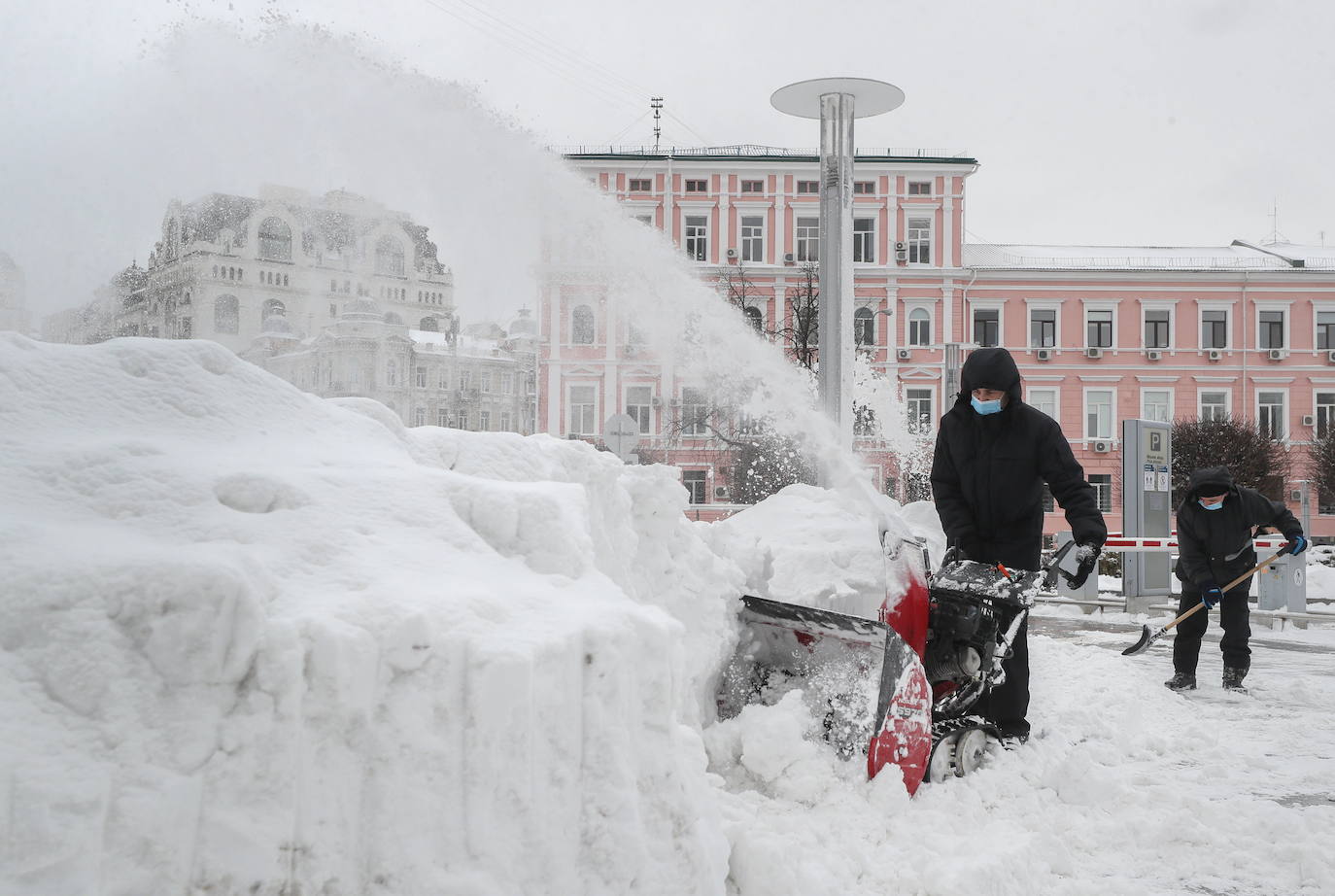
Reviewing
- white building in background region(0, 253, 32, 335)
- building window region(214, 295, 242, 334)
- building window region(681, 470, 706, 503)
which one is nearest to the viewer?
white building in background region(0, 253, 32, 335)

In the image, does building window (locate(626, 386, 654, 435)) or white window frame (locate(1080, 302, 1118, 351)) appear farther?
white window frame (locate(1080, 302, 1118, 351))

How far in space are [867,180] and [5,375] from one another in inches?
1540

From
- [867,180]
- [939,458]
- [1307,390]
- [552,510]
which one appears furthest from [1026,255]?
[552,510]

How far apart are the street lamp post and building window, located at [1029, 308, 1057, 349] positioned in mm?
30225

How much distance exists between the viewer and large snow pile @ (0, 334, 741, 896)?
182cm

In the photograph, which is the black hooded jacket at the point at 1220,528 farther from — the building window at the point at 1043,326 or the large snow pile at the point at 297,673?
A: the building window at the point at 1043,326

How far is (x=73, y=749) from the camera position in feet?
5.79

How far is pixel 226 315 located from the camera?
1702 centimetres

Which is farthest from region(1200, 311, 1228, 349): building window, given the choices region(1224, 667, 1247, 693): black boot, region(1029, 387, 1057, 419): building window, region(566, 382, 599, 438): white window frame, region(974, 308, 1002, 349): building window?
region(1224, 667, 1247, 693): black boot

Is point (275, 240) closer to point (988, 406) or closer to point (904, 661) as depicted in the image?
point (988, 406)

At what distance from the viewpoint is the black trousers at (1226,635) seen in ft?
22.6

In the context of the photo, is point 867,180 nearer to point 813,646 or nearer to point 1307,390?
point 1307,390

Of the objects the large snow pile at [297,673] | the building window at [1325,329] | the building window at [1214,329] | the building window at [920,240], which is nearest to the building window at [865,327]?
the building window at [920,240]

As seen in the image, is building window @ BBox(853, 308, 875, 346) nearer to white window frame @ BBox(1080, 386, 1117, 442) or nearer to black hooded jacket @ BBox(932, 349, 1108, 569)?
white window frame @ BBox(1080, 386, 1117, 442)
